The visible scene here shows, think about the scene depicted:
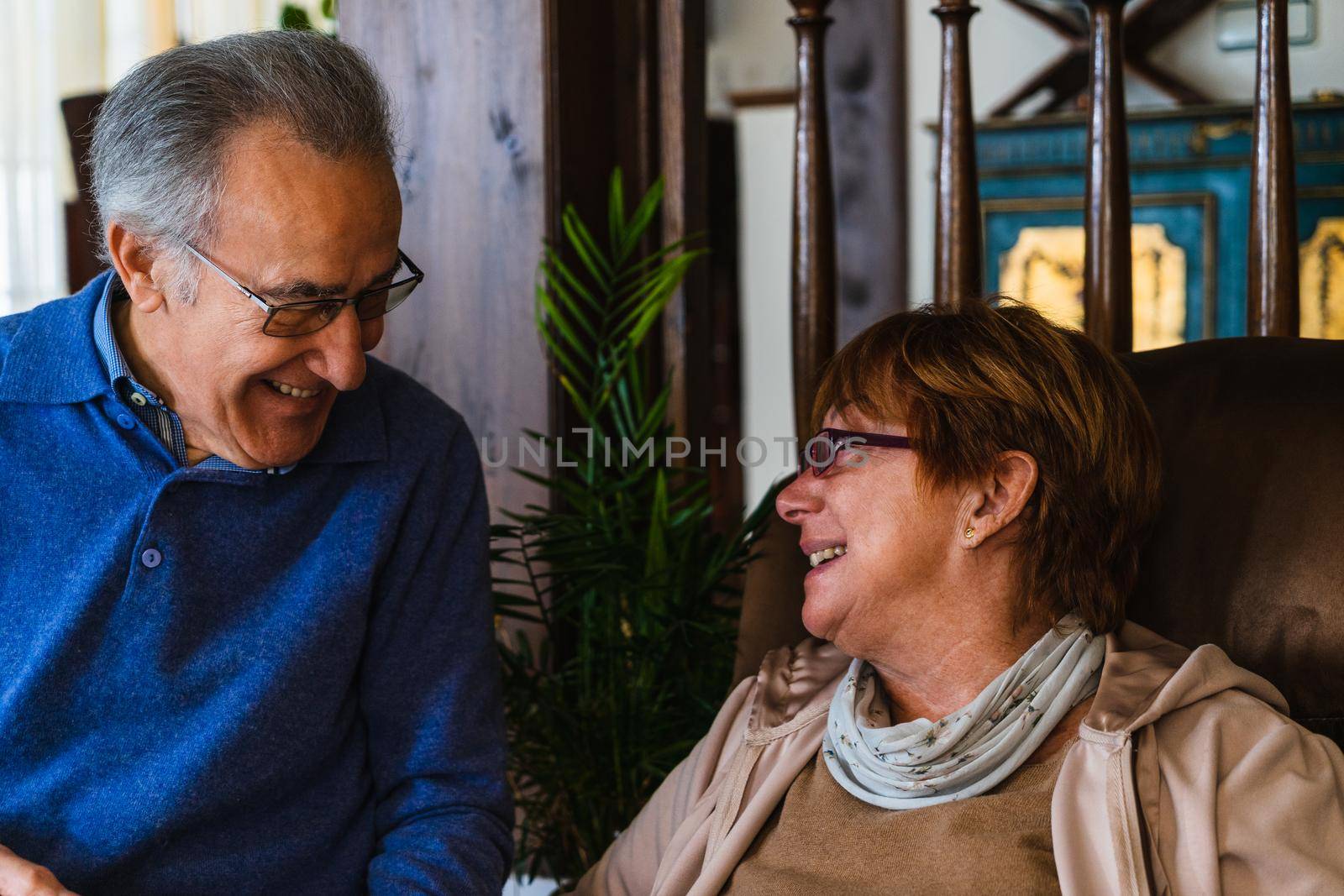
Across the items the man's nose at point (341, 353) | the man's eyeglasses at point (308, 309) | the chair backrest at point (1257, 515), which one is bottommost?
the chair backrest at point (1257, 515)

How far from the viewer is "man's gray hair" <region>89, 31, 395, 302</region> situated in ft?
4.07

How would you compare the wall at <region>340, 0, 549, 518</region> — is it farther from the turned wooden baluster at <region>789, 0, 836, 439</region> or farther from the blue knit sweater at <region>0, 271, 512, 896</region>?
Result: the blue knit sweater at <region>0, 271, 512, 896</region>

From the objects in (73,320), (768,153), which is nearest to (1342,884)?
(73,320)

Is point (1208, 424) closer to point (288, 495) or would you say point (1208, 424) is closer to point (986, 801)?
point (986, 801)

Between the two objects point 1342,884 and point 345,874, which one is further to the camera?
point 345,874

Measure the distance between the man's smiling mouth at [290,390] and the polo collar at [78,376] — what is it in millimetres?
88

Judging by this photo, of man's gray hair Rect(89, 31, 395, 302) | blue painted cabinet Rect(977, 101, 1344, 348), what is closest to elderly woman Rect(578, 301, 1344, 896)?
man's gray hair Rect(89, 31, 395, 302)

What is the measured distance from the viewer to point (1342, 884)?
3.67 ft

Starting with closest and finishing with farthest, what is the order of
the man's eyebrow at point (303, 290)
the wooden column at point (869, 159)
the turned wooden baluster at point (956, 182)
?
the man's eyebrow at point (303, 290) → the turned wooden baluster at point (956, 182) → the wooden column at point (869, 159)

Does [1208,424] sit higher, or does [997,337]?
[997,337]

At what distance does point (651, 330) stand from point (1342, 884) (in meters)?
1.48

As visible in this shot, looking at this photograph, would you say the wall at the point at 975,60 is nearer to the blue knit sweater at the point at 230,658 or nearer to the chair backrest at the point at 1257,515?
the chair backrest at the point at 1257,515

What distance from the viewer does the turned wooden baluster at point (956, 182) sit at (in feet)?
6.31

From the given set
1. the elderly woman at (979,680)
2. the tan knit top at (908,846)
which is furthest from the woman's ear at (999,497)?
the tan knit top at (908,846)
